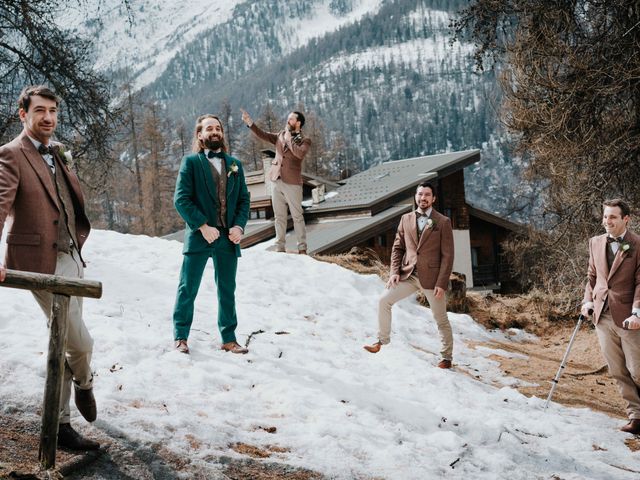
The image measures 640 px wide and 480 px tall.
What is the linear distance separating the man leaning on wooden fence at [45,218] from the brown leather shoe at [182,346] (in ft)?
6.06

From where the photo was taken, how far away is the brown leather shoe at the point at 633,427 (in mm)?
6105

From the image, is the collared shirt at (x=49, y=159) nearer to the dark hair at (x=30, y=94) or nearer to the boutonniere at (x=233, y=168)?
the dark hair at (x=30, y=94)

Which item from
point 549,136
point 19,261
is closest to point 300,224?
point 549,136

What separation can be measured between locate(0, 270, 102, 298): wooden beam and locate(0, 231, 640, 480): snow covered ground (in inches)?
52.6

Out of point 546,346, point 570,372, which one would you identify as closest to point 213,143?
point 570,372

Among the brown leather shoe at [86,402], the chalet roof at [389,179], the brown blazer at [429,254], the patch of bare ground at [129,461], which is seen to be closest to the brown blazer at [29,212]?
the brown leather shoe at [86,402]

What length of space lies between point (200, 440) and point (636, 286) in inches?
184

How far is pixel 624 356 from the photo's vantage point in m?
6.34

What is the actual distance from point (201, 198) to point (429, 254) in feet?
9.69

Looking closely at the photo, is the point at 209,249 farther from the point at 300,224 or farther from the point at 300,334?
the point at 300,224

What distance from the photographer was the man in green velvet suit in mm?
5988

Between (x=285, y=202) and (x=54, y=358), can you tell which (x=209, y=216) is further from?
(x=285, y=202)

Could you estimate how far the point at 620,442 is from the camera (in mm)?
5848

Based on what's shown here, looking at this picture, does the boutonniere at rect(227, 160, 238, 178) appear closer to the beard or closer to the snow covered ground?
the beard
